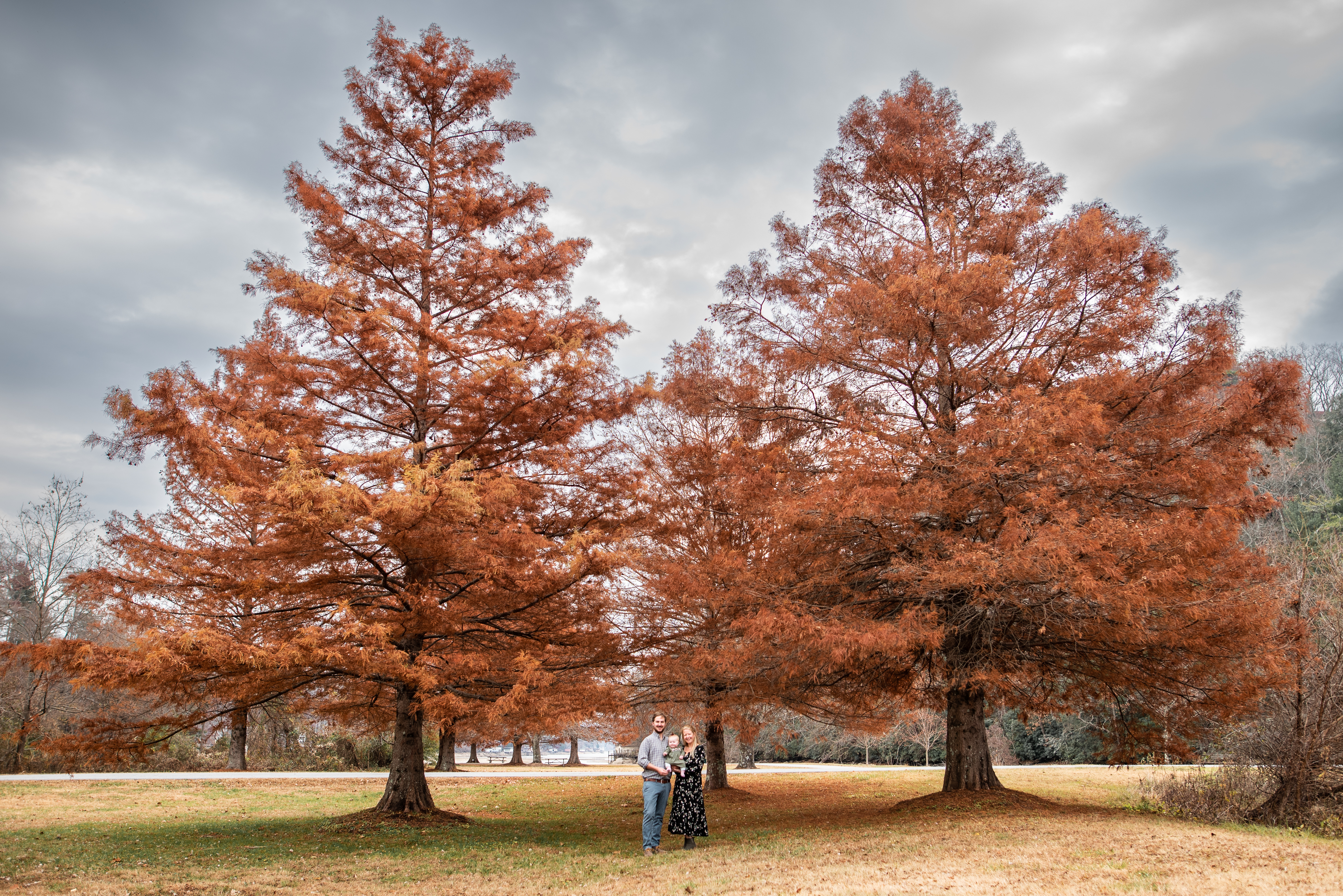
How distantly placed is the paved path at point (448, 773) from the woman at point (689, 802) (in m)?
14.1

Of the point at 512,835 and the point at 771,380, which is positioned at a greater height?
the point at 771,380

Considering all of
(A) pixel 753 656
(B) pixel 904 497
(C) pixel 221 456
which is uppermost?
(C) pixel 221 456

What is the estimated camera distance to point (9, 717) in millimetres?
26422

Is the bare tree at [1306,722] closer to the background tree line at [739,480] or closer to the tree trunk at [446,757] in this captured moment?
the background tree line at [739,480]

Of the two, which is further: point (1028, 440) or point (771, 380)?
point (771, 380)

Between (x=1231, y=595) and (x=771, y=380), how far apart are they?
725cm

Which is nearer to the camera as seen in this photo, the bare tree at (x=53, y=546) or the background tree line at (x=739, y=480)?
the background tree line at (x=739, y=480)

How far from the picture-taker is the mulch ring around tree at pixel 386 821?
11078 mm

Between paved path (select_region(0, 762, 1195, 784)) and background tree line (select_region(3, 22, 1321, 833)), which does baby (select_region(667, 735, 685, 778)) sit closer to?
background tree line (select_region(3, 22, 1321, 833))

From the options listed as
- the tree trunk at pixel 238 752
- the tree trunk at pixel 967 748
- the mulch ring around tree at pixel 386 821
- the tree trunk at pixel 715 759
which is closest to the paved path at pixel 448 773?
the tree trunk at pixel 238 752

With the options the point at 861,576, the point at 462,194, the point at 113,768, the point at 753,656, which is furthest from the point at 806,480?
the point at 113,768

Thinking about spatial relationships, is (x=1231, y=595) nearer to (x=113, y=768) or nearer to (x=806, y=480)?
(x=806, y=480)

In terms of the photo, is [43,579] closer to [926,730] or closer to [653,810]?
[653,810]

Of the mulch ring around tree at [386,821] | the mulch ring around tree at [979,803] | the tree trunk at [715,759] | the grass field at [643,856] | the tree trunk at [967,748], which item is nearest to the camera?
the grass field at [643,856]
